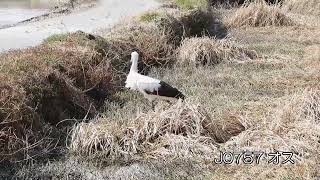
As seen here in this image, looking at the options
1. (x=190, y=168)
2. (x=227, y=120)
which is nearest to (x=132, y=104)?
(x=227, y=120)

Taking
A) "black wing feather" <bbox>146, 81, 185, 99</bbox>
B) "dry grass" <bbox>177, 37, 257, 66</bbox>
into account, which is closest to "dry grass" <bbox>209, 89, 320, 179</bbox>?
"black wing feather" <bbox>146, 81, 185, 99</bbox>

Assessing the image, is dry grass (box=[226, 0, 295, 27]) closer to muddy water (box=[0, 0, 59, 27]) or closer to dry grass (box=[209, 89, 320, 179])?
muddy water (box=[0, 0, 59, 27])

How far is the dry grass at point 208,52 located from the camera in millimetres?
12047

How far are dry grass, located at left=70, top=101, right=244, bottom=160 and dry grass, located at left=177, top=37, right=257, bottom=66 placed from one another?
4.82 m

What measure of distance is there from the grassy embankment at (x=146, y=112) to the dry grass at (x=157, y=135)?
1 cm

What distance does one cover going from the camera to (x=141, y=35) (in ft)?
38.5

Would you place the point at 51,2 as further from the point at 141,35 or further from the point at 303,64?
the point at 303,64

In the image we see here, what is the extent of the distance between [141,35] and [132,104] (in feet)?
11.0

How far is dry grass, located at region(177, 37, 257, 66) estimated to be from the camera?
39.5 ft

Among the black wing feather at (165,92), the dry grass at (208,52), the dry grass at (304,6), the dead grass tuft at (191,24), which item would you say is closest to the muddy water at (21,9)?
the dead grass tuft at (191,24)

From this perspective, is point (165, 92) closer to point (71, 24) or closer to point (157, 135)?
point (157, 135)

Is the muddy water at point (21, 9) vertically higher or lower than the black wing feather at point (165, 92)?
lower

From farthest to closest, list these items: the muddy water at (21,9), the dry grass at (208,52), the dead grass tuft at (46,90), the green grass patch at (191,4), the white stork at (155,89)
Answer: the muddy water at (21,9) < the green grass patch at (191,4) < the dry grass at (208,52) < the white stork at (155,89) < the dead grass tuft at (46,90)

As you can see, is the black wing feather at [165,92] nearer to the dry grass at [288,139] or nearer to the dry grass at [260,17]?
the dry grass at [288,139]
